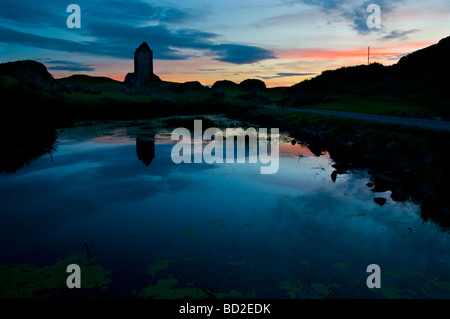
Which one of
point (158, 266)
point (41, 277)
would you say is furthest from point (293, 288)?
point (41, 277)

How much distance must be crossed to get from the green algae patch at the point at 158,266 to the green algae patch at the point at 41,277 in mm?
815

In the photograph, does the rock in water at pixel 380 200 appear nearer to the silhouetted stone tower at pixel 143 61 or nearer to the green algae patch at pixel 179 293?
the green algae patch at pixel 179 293

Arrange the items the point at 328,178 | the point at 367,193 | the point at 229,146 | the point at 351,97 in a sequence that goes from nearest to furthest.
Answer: the point at 367,193 → the point at 328,178 → the point at 229,146 → the point at 351,97

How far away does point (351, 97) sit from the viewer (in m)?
45.7

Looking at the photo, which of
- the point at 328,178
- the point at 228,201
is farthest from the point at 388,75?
the point at 228,201

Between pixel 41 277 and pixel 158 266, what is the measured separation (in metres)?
2.32

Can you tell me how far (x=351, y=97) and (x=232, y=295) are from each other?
46043 mm

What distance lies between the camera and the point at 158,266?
6.43 meters

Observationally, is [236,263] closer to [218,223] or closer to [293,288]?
[293,288]

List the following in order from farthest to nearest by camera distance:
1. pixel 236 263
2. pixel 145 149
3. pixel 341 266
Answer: pixel 145 149
pixel 236 263
pixel 341 266

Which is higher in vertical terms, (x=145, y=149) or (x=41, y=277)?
(x=145, y=149)

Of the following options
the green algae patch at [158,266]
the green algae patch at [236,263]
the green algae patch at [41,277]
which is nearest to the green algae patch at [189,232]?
the green algae patch at [158,266]

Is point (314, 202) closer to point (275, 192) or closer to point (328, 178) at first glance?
point (275, 192)

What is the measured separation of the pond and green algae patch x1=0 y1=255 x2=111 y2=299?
22 mm
